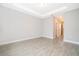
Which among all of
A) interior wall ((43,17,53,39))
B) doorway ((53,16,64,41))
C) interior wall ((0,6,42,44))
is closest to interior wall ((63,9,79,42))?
doorway ((53,16,64,41))

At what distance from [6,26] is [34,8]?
25.3 inches

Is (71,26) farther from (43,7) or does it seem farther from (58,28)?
(43,7)

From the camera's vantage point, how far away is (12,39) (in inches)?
83.0

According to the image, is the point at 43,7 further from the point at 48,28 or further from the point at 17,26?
the point at 17,26

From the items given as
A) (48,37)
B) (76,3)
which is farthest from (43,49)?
(76,3)

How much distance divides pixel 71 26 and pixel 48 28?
17.8 inches

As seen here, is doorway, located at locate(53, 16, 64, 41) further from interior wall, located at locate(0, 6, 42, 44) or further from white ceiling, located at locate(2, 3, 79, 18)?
interior wall, located at locate(0, 6, 42, 44)

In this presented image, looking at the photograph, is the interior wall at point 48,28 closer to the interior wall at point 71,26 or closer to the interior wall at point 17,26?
the interior wall at point 17,26

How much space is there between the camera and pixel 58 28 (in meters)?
2.16

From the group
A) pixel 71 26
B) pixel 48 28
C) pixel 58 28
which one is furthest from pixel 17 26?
pixel 71 26

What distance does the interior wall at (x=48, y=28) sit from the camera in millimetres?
2197

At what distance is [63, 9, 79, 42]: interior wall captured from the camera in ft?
6.88

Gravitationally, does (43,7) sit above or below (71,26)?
above

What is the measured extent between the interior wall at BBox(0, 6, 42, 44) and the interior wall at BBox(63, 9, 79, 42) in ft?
1.69
